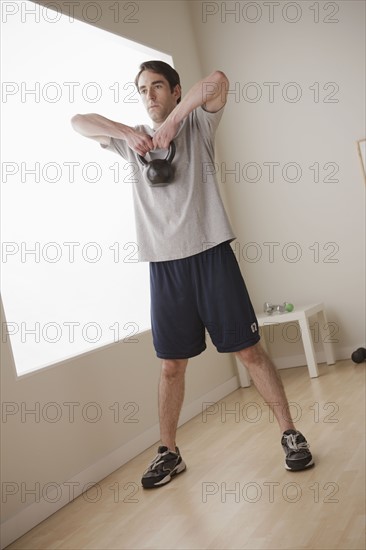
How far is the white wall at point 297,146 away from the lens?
4645 millimetres

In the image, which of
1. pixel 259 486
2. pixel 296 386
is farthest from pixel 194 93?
pixel 296 386

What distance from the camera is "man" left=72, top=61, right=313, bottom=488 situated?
8.93 ft

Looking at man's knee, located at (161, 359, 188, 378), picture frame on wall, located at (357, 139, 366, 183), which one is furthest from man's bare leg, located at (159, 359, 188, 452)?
picture frame on wall, located at (357, 139, 366, 183)

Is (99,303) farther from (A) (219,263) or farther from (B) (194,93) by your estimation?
(B) (194,93)

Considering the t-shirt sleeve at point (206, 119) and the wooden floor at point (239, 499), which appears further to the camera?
the t-shirt sleeve at point (206, 119)

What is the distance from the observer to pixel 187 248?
107 inches

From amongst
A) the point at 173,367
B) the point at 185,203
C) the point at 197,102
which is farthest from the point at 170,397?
the point at 197,102

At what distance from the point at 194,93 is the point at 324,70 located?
2331 mm

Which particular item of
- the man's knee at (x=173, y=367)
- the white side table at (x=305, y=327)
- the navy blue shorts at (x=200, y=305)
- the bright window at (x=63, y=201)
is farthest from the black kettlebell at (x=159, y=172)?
the white side table at (x=305, y=327)

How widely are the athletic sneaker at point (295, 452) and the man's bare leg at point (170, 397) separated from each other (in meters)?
0.44

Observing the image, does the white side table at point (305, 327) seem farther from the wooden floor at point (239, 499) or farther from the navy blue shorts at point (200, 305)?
the navy blue shorts at point (200, 305)

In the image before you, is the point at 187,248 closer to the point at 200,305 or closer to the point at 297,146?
the point at 200,305

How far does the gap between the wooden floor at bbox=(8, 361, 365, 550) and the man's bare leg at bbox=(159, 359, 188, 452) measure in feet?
0.53

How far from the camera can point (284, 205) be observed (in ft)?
16.0
